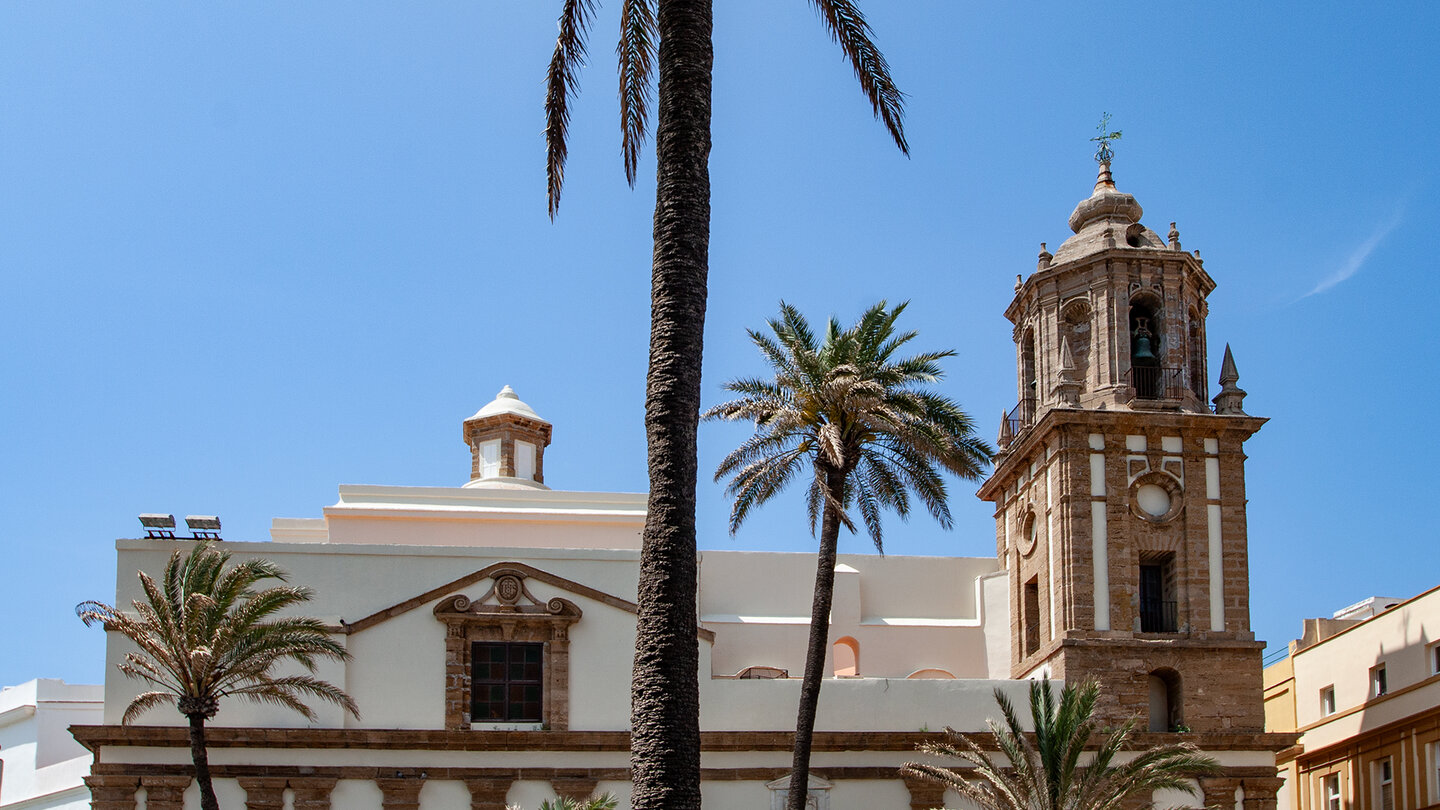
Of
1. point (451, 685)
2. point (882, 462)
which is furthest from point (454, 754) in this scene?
point (882, 462)

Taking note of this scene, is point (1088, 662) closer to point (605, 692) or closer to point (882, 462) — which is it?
point (882, 462)

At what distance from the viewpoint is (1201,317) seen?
36812mm

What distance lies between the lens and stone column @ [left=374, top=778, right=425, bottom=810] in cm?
3194

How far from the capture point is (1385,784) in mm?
36781

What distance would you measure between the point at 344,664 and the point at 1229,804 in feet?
55.2

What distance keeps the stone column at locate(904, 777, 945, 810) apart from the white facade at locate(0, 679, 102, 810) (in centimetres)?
2092

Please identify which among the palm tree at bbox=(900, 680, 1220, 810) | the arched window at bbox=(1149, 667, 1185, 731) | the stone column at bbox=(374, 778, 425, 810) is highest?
the arched window at bbox=(1149, 667, 1185, 731)

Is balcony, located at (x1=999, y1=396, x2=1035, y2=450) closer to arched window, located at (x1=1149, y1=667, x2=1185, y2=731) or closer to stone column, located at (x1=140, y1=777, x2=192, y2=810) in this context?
arched window, located at (x1=1149, y1=667, x2=1185, y2=731)

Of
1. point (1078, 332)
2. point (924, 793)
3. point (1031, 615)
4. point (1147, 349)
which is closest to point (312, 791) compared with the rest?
point (924, 793)

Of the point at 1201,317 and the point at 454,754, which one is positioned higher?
the point at 1201,317

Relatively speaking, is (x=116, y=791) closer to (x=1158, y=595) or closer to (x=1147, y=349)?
(x=1158, y=595)

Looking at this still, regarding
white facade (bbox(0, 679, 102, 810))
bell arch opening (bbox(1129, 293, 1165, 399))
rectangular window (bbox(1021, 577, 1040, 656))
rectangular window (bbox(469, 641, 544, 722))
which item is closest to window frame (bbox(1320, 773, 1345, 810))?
rectangular window (bbox(1021, 577, 1040, 656))

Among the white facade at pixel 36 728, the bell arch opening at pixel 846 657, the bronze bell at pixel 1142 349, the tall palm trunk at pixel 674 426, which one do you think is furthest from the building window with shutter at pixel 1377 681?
the white facade at pixel 36 728

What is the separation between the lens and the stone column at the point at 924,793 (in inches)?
1300
